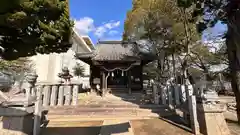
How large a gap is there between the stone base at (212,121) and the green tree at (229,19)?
142 cm

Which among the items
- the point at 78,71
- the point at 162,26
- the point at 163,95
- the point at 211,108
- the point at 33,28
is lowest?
the point at 211,108

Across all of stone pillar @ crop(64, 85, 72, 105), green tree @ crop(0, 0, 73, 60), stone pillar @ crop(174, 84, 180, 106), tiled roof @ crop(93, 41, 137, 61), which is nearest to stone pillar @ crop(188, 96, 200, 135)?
stone pillar @ crop(174, 84, 180, 106)

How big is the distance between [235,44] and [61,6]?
5.89 metres

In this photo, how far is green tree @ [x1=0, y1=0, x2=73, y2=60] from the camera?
4.30m

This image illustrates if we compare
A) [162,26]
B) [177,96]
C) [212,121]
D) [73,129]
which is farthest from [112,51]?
[212,121]

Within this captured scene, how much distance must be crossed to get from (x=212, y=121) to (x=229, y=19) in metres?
3.55

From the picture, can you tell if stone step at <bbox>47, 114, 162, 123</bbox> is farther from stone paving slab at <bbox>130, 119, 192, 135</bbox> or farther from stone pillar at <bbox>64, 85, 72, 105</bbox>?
stone pillar at <bbox>64, 85, 72, 105</bbox>

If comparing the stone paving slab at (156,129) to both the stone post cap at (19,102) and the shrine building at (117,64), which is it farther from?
the shrine building at (117,64)

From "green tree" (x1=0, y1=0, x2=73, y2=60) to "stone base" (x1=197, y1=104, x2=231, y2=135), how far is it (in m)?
5.23

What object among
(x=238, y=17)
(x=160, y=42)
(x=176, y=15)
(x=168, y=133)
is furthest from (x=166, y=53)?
(x=168, y=133)

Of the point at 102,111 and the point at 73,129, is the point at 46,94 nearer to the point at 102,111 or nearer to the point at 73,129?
the point at 102,111

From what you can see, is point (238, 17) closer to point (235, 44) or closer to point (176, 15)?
point (235, 44)

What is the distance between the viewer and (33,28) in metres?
5.46

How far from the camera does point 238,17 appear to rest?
18.4 feet
